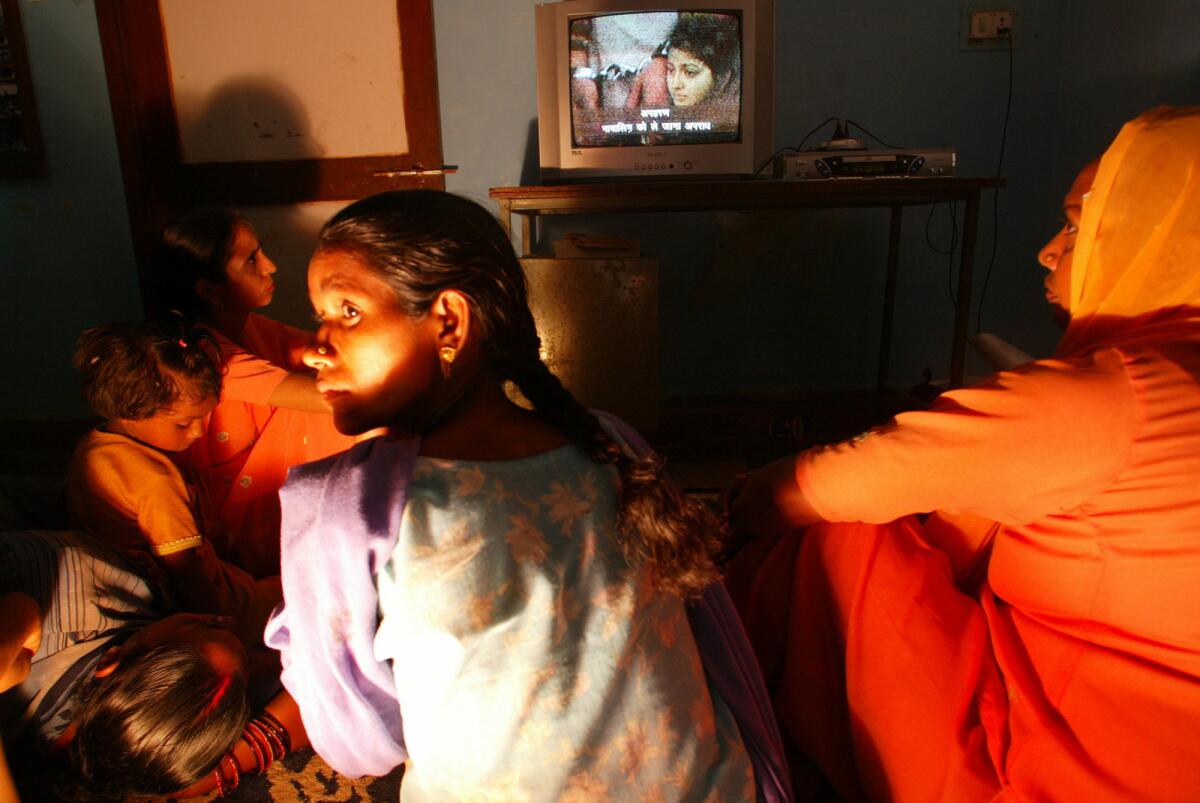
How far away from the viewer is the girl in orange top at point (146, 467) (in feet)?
4.59

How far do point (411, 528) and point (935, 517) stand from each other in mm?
815

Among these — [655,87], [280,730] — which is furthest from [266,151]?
[280,730]

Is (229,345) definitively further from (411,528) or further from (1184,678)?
(1184,678)

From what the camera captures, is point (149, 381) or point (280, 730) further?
point (149, 381)

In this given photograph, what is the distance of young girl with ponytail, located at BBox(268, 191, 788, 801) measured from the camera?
638 millimetres

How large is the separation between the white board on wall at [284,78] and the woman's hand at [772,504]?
2.16 metres

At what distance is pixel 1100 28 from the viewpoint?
2.69m

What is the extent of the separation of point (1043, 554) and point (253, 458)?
60.0 inches

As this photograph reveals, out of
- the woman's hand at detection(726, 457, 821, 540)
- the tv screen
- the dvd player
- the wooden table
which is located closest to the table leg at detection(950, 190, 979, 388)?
the wooden table

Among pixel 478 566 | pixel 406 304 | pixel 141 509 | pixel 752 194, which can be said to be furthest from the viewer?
pixel 752 194

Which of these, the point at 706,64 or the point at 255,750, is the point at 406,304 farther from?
the point at 706,64

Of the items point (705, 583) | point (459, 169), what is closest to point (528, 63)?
point (459, 169)

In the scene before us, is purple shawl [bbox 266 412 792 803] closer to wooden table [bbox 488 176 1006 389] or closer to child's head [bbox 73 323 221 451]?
child's head [bbox 73 323 221 451]

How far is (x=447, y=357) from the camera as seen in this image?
2.58 ft
